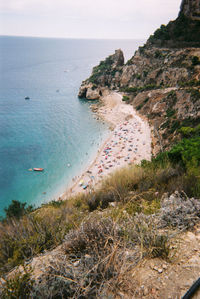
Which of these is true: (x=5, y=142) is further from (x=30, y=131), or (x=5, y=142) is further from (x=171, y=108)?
(x=171, y=108)

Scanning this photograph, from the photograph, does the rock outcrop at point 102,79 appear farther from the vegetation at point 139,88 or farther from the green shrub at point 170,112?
the green shrub at point 170,112

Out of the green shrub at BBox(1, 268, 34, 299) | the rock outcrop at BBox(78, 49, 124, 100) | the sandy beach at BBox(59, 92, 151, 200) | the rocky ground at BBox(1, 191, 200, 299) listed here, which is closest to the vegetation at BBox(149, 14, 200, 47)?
the rock outcrop at BBox(78, 49, 124, 100)

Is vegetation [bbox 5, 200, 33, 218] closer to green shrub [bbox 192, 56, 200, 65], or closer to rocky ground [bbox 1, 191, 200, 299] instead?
rocky ground [bbox 1, 191, 200, 299]

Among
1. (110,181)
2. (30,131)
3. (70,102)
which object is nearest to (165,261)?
(110,181)

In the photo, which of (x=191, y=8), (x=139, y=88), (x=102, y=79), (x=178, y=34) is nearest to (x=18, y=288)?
(x=139, y=88)

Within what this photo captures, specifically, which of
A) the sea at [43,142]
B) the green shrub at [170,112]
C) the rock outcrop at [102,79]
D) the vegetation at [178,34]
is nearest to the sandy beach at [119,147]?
the sea at [43,142]

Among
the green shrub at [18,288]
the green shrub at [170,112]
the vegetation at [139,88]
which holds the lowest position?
the green shrub at [18,288]

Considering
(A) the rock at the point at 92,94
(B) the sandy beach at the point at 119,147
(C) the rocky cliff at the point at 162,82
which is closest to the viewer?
(B) the sandy beach at the point at 119,147

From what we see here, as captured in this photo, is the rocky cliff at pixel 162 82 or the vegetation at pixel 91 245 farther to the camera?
the rocky cliff at pixel 162 82

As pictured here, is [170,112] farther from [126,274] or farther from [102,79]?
[102,79]
